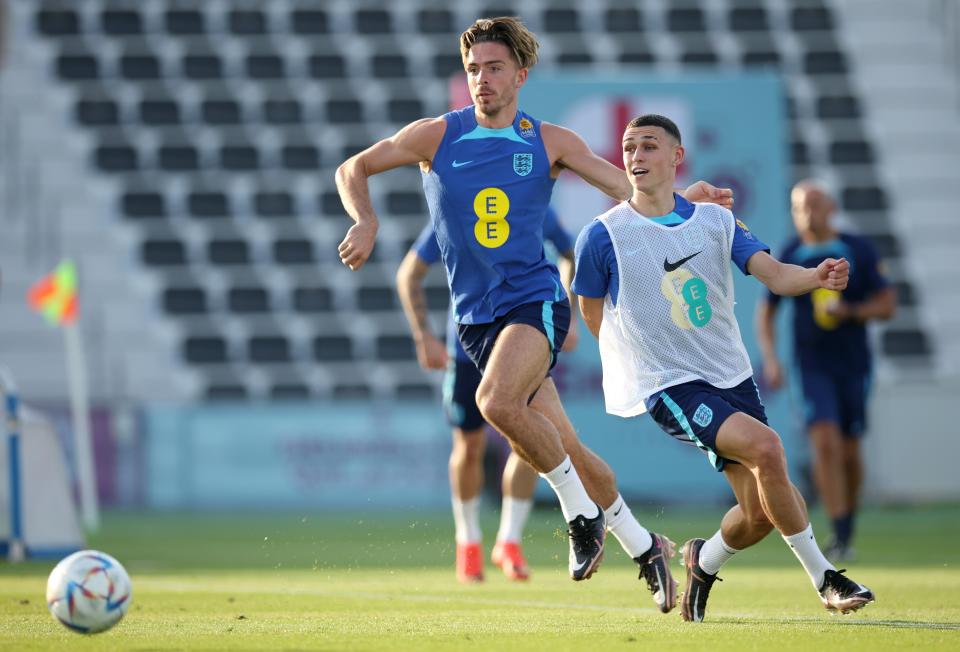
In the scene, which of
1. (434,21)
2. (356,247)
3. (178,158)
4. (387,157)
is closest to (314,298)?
(178,158)

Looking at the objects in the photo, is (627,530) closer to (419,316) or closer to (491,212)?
(491,212)

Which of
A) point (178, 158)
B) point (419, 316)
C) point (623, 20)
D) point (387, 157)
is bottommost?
point (419, 316)

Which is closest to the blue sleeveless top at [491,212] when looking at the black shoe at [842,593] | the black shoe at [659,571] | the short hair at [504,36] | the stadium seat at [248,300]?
the short hair at [504,36]

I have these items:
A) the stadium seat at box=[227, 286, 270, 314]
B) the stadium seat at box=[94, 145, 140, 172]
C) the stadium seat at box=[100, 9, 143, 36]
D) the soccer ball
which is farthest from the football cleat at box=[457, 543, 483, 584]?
the stadium seat at box=[100, 9, 143, 36]

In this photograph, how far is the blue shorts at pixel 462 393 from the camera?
9406 mm

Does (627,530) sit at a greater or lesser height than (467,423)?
lesser

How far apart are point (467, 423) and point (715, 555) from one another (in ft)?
10.8

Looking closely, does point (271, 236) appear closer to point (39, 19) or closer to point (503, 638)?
point (39, 19)

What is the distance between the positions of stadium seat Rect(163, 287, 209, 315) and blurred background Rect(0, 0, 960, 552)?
34 millimetres

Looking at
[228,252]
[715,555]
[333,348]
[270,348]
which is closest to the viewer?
[715,555]

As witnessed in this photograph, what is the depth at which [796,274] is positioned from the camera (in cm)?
625

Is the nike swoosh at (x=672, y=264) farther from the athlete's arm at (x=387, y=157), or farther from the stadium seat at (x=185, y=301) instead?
the stadium seat at (x=185, y=301)

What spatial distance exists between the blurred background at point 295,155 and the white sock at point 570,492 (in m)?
16.7

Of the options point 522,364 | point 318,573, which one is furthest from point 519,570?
point 522,364
